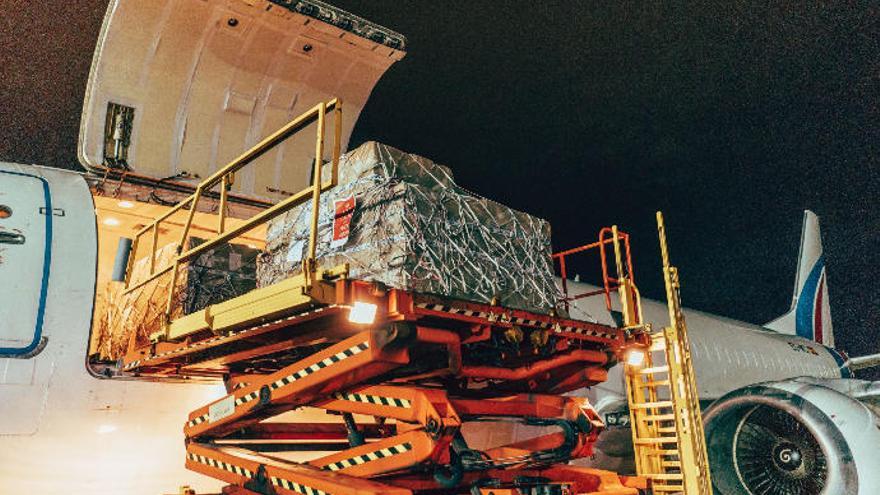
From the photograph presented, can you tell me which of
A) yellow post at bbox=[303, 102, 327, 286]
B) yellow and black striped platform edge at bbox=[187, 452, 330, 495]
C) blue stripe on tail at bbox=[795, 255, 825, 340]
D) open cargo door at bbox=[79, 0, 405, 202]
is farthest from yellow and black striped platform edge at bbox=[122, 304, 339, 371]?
blue stripe on tail at bbox=[795, 255, 825, 340]

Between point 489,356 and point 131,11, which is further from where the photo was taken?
point 131,11

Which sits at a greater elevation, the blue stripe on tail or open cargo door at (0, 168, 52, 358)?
the blue stripe on tail

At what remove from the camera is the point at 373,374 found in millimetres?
3869

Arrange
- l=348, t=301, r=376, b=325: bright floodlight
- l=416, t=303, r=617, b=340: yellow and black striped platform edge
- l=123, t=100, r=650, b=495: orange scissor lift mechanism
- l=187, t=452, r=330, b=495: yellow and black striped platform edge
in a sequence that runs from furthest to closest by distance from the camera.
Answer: l=187, t=452, r=330, b=495: yellow and black striped platform edge
l=416, t=303, r=617, b=340: yellow and black striped platform edge
l=123, t=100, r=650, b=495: orange scissor lift mechanism
l=348, t=301, r=376, b=325: bright floodlight

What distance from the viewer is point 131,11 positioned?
7.36 meters

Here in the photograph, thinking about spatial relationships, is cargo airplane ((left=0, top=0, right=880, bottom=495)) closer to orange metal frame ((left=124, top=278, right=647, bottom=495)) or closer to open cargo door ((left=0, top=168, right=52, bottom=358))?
open cargo door ((left=0, top=168, right=52, bottom=358))

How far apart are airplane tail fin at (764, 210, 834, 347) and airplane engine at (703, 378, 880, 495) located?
45.8 ft

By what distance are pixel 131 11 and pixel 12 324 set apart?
421 cm

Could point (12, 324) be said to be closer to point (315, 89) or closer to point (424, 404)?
point (424, 404)

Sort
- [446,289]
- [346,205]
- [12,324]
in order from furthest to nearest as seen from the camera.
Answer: [12,324] < [346,205] < [446,289]

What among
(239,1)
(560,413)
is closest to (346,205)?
(560,413)

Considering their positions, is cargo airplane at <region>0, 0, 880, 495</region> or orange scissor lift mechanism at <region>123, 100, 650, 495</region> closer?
orange scissor lift mechanism at <region>123, 100, 650, 495</region>

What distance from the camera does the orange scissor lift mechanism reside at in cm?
363

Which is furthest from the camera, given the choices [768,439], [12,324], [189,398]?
[768,439]
